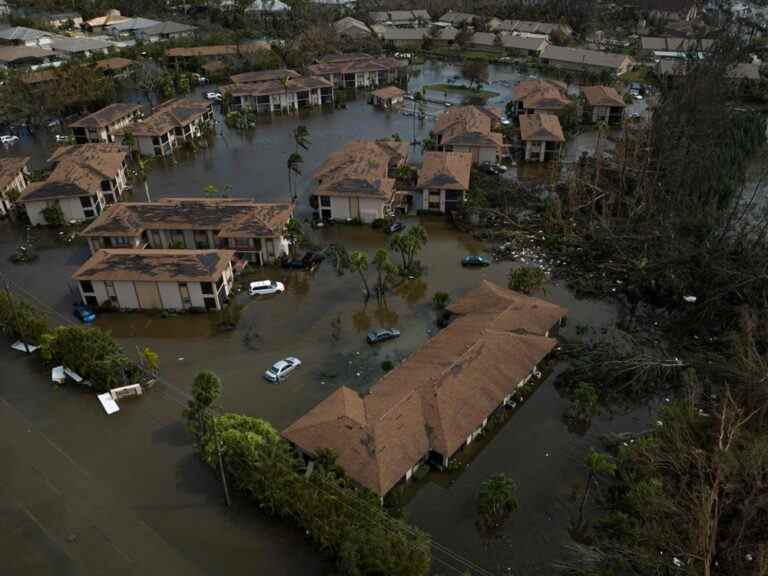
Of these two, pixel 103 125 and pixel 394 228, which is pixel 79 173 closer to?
pixel 103 125

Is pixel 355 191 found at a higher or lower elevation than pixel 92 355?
higher

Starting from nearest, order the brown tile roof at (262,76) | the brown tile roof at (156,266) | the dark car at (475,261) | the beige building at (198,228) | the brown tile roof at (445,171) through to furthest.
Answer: the brown tile roof at (156,266) < the beige building at (198,228) < the dark car at (475,261) < the brown tile roof at (445,171) < the brown tile roof at (262,76)

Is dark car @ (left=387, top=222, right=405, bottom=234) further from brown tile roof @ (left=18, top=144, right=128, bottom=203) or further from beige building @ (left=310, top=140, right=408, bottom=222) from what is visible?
brown tile roof @ (left=18, top=144, right=128, bottom=203)

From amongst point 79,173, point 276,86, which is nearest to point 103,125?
point 79,173

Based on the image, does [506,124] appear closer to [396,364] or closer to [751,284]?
[751,284]

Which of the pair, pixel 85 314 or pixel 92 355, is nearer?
pixel 92 355

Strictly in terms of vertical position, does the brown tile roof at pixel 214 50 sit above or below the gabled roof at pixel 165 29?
below

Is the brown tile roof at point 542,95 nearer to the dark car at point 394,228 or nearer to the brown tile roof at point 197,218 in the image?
the dark car at point 394,228

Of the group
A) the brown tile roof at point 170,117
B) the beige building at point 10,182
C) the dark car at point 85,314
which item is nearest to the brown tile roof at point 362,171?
the dark car at point 85,314
